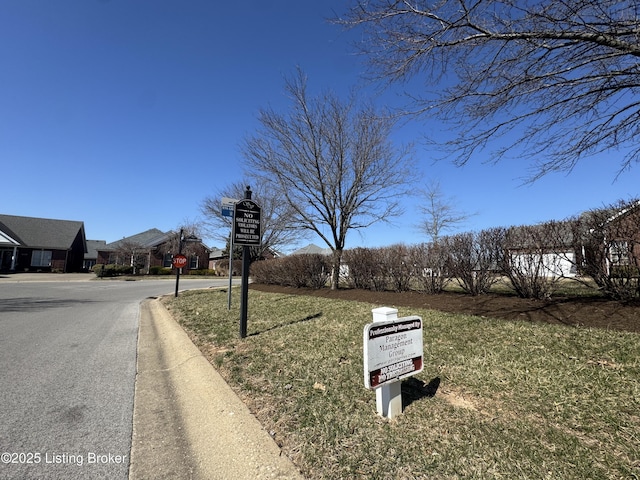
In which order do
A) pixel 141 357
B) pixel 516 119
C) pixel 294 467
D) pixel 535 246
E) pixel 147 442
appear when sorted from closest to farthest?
pixel 294 467, pixel 147 442, pixel 516 119, pixel 141 357, pixel 535 246

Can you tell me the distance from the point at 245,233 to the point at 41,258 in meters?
45.0

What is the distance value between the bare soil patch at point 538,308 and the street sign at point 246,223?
11.1 ft

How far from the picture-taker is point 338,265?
10.7 metres

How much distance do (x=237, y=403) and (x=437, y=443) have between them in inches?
78.0

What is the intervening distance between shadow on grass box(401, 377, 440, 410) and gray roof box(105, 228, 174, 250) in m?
46.0

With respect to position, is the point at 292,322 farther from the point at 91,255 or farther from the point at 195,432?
the point at 91,255

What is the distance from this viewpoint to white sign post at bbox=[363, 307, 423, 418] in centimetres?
262

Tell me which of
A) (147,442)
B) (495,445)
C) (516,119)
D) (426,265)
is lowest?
(147,442)

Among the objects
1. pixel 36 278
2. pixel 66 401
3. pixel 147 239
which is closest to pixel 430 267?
pixel 66 401

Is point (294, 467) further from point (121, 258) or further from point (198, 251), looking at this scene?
point (121, 258)

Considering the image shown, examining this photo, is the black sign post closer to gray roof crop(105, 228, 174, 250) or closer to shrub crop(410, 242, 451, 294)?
shrub crop(410, 242, 451, 294)

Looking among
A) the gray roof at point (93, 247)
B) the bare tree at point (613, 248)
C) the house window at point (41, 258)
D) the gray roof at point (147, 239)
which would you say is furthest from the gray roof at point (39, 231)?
the bare tree at point (613, 248)

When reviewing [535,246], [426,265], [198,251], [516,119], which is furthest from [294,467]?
[198,251]

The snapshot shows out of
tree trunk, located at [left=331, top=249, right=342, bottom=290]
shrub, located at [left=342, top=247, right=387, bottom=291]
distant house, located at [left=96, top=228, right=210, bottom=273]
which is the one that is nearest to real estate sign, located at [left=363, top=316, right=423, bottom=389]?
shrub, located at [left=342, top=247, right=387, bottom=291]
